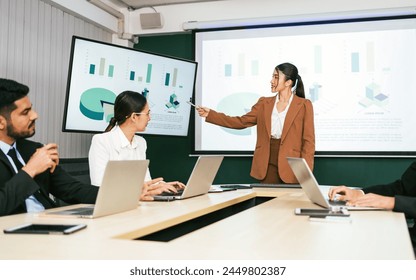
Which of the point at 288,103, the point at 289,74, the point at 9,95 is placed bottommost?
the point at 9,95

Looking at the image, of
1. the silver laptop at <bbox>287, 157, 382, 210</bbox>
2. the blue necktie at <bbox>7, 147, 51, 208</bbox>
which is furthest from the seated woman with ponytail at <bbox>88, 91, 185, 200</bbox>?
the silver laptop at <bbox>287, 157, 382, 210</bbox>

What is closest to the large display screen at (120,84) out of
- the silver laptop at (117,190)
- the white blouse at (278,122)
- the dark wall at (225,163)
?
the dark wall at (225,163)

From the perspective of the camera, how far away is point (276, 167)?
11.9 feet

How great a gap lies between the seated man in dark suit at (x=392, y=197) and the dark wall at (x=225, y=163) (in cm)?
A: 218

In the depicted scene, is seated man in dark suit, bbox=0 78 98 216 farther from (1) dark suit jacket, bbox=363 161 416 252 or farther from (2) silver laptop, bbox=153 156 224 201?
(1) dark suit jacket, bbox=363 161 416 252

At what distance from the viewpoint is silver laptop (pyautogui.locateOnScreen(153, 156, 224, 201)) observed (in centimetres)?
220

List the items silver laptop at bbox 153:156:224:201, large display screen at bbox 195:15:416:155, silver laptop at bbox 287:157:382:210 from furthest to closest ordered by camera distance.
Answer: large display screen at bbox 195:15:416:155, silver laptop at bbox 153:156:224:201, silver laptop at bbox 287:157:382:210

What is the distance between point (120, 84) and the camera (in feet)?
13.3

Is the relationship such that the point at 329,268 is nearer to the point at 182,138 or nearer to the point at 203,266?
the point at 203,266

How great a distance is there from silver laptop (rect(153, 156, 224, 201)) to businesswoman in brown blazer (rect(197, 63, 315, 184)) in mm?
1198

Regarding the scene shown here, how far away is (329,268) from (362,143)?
11.6 ft

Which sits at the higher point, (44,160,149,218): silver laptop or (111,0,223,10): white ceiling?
(111,0,223,10): white ceiling

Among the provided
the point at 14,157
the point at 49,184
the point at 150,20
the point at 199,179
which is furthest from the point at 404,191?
the point at 150,20

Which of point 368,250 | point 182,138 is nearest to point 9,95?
point 368,250
